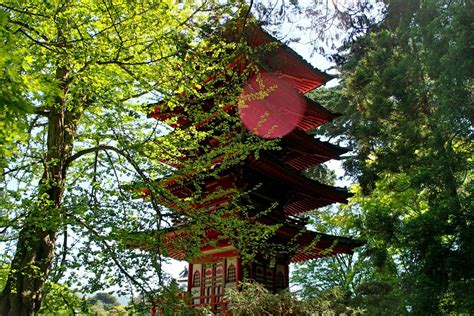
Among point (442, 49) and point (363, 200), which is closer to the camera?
point (442, 49)

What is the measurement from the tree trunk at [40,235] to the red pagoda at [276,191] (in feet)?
8.62

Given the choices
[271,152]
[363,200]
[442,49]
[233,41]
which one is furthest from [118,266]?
[363,200]

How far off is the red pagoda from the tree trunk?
2628 millimetres

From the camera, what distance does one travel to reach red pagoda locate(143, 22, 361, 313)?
411 inches

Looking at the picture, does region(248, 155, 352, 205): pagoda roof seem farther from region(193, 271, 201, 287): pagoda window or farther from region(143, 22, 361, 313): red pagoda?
region(193, 271, 201, 287): pagoda window

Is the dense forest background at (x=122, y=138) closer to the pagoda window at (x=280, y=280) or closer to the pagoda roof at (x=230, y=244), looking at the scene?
the pagoda roof at (x=230, y=244)

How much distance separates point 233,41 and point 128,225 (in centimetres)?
316

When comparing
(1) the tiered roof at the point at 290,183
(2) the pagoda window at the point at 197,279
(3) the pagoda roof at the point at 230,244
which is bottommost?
(2) the pagoda window at the point at 197,279

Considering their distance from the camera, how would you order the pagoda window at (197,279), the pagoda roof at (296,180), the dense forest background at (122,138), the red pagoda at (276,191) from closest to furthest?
the dense forest background at (122,138), the red pagoda at (276,191), the pagoda roof at (296,180), the pagoda window at (197,279)

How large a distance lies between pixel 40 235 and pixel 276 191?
721 centimetres

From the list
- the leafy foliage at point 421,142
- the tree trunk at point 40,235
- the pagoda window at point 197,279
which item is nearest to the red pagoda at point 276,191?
the pagoda window at point 197,279

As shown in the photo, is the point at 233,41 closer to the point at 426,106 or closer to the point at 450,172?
the point at 450,172

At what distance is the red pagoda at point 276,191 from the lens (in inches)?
411

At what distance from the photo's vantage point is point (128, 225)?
19.8 ft
